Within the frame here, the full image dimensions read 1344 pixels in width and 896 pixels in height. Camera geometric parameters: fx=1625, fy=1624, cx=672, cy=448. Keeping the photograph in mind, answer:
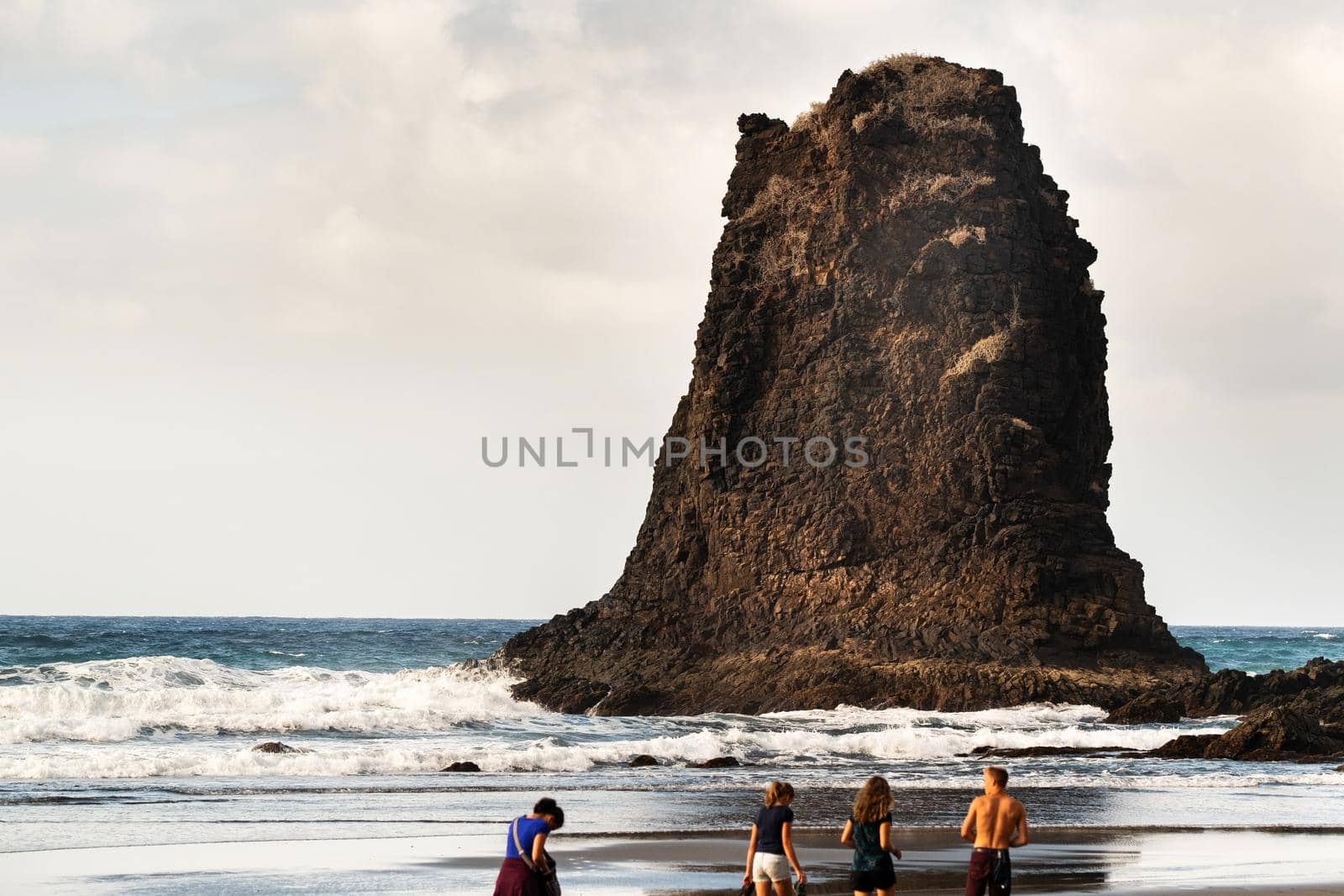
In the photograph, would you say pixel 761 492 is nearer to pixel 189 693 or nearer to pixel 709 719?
pixel 709 719

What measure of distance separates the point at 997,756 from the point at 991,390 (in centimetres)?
1834

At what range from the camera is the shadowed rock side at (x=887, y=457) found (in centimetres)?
4741

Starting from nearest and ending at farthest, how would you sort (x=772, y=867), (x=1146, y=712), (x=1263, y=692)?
(x=772, y=867) < (x=1146, y=712) < (x=1263, y=692)

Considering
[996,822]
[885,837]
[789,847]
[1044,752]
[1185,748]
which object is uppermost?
[996,822]

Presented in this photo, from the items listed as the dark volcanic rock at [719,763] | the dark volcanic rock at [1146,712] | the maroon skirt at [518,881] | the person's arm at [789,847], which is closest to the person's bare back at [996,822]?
the person's arm at [789,847]

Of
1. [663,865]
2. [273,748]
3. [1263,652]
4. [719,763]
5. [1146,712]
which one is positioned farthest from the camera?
[1263,652]

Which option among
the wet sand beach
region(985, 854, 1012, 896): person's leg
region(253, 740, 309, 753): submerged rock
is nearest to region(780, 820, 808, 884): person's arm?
region(985, 854, 1012, 896): person's leg

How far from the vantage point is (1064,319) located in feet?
176

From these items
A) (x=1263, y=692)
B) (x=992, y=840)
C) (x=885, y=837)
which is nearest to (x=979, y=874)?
(x=992, y=840)

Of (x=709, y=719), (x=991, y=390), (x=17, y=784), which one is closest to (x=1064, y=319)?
(x=991, y=390)

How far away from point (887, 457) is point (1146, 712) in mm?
12343

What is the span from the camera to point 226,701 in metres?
44.2

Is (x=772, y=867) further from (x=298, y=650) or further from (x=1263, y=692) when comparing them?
(x=298, y=650)

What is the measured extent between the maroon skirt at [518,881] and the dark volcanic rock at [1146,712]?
3162cm
